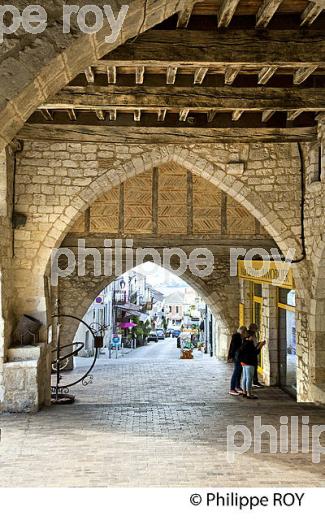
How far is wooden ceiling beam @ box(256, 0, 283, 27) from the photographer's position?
3918 millimetres

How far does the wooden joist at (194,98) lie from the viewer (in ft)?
18.2

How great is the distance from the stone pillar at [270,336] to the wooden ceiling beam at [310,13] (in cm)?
588

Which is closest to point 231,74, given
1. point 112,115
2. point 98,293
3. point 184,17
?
point 184,17

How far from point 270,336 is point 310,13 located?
20.9ft

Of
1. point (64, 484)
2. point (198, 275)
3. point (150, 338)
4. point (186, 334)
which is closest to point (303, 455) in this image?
point (64, 484)

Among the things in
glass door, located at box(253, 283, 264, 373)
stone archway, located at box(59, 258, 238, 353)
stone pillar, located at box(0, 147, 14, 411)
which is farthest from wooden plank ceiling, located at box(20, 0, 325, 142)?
stone archway, located at box(59, 258, 238, 353)

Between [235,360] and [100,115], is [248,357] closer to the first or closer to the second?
[235,360]

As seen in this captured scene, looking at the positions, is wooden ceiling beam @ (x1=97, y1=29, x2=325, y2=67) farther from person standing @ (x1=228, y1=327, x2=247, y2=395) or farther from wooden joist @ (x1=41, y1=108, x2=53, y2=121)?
person standing @ (x1=228, y1=327, x2=247, y2=395)

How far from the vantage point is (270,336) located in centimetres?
975

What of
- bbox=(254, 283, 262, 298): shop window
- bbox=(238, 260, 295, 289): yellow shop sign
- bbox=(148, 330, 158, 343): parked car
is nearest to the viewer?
bbox=(238, 260, 295, 289): yellow shop sign

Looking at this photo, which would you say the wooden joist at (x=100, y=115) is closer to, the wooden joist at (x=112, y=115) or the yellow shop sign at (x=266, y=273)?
the wooden joist at (x=112, y=115)

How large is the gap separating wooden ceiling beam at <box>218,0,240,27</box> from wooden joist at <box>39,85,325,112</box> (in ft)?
3.91

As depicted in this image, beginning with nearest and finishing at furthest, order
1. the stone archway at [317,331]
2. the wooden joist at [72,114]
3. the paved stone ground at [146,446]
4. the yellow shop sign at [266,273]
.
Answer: the paved stone ground at [146,446], the wooden joist at [72,114], the stone archway at [317,331], the yellow shop sign at [266,273]

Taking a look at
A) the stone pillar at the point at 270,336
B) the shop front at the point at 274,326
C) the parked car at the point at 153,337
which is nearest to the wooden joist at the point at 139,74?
the shop front at the point at 274,326
